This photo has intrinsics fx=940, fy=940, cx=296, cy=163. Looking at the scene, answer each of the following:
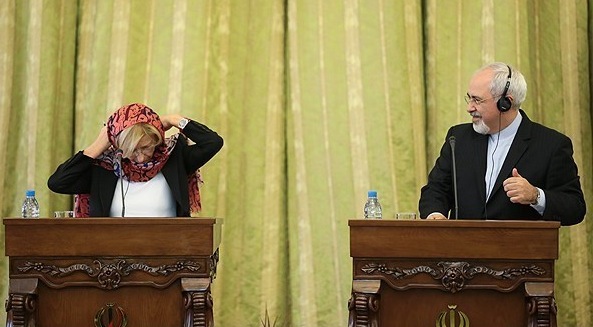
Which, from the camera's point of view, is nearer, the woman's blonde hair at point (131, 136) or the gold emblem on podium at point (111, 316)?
the gold emblem on podium at point (111, 316)

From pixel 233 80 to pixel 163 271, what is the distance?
2.07 meters

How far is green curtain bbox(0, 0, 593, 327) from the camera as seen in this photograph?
535 centimetres

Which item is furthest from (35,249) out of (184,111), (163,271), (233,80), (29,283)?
(233,80)

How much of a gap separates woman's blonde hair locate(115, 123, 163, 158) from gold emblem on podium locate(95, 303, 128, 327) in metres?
0.75

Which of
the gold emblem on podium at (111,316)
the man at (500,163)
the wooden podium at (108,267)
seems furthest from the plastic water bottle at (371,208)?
the gold emblem on podium at (111,316)

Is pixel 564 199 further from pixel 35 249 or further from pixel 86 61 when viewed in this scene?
pixel 86 61

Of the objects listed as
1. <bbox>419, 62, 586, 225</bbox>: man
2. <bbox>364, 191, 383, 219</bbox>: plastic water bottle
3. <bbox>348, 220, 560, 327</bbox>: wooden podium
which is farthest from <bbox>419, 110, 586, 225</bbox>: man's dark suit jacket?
<bbox>364, 191, 383, 219</bbox>: plastic water bottle

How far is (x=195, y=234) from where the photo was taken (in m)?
3.73

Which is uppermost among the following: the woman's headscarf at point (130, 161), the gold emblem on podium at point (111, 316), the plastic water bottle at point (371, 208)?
the woman's headscarf at point (130, 161)

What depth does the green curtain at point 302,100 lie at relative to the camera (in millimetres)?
5348

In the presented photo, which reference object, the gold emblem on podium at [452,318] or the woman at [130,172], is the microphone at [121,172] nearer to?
the woman at [130,172]

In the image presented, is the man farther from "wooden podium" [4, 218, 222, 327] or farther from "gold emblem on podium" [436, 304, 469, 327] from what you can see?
"wooden podium" [4, 218, 222, 327]

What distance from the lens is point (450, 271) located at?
3508 mm

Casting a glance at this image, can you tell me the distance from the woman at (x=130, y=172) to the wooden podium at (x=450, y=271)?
107cm
